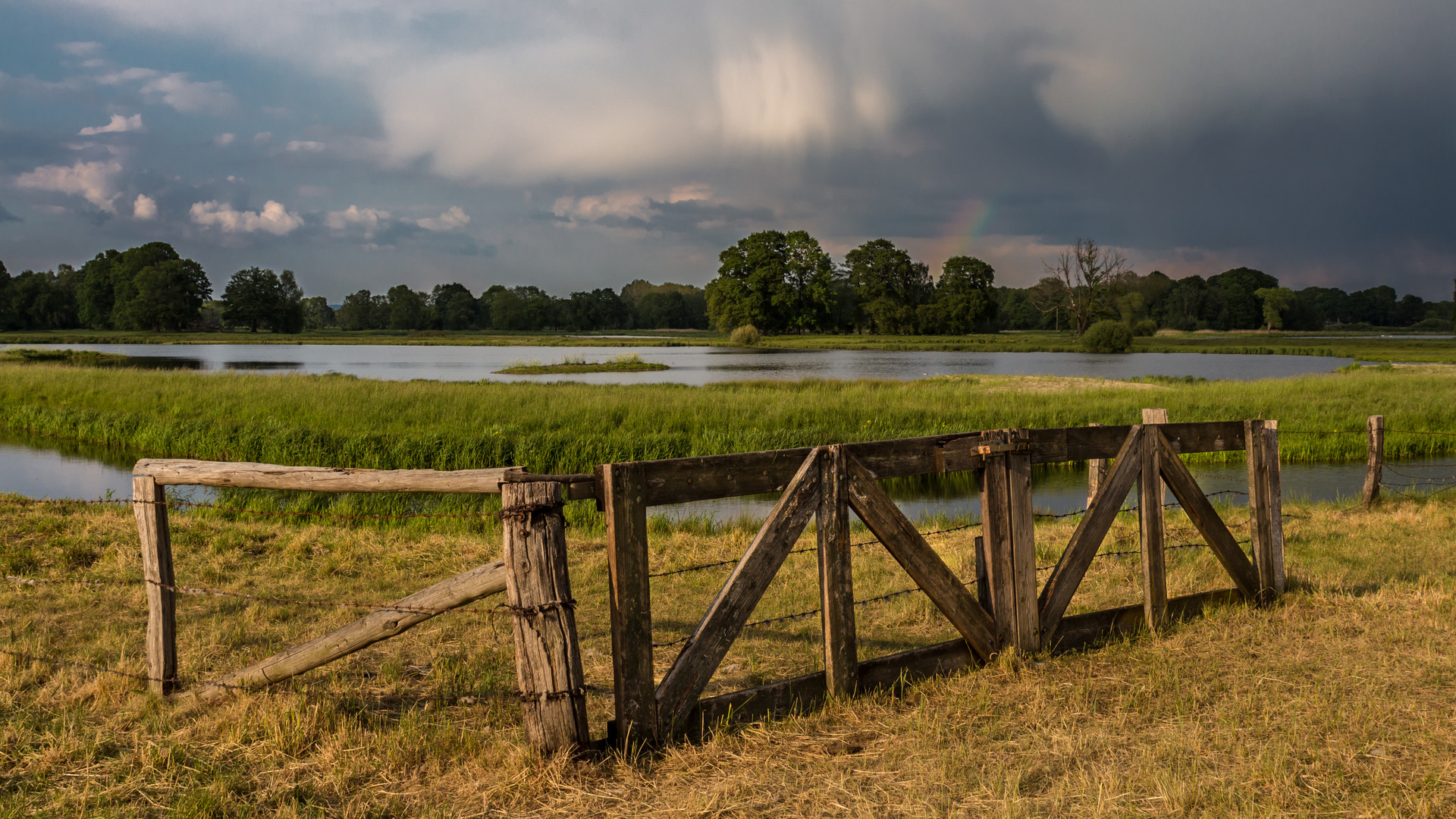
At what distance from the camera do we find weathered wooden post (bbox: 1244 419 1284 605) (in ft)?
25.1

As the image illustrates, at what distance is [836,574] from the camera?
5227 millimetres

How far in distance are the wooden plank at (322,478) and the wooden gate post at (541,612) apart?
19 cm

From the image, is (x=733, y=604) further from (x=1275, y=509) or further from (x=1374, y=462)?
(x=1374, y=462)

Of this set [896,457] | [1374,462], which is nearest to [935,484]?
[1374,462]

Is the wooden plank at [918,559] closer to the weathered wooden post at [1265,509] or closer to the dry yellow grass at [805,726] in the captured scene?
the dry yellow grass at [805,726]

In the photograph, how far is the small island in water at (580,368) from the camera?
184 ft

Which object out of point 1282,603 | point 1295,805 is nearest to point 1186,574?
point 1282,603

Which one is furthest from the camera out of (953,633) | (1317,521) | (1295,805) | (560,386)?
(560,386)

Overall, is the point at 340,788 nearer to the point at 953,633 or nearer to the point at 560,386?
the point at 953,633

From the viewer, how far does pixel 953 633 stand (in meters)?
7.47

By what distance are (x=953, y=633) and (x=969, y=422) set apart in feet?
62.6

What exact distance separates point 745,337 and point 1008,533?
10258cm

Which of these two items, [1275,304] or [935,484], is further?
[1275,304]

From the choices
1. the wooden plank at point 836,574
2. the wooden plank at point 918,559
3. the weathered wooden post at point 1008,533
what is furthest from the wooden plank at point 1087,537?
the wooden plank at point 836,574
